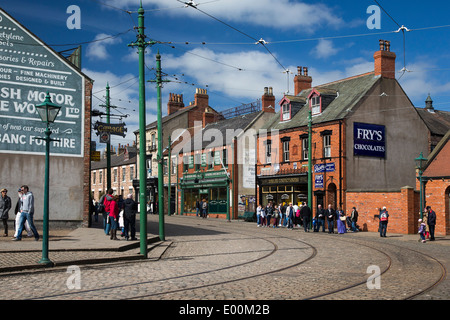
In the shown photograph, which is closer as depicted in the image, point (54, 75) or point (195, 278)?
point (195, 278)

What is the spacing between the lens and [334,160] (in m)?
32.8

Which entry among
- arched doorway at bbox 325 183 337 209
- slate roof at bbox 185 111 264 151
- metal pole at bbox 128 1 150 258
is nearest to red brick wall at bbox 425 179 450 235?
arched doorway at bbox 325 183 337 209

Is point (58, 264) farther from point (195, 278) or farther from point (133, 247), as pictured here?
point (133, 247)

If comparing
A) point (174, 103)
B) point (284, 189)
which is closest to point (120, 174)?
point (174, 103)

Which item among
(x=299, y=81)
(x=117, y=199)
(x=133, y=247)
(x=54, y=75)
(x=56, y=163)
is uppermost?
(x=299, y=81)

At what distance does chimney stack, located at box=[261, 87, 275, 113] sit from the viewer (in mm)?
Result: 45531

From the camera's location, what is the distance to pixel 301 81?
42.8 meters

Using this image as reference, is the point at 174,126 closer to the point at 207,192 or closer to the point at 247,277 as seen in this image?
the point at 207,192

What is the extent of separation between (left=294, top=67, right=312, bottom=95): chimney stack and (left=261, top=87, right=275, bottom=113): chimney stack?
354 cm

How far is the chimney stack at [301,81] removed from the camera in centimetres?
4278

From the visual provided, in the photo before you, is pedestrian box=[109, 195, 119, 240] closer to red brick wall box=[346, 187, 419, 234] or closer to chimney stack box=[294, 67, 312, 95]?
→ red brick wall box=[346, 187, 419, 234]

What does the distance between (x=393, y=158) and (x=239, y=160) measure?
44.2 feet

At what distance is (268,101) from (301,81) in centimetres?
440
